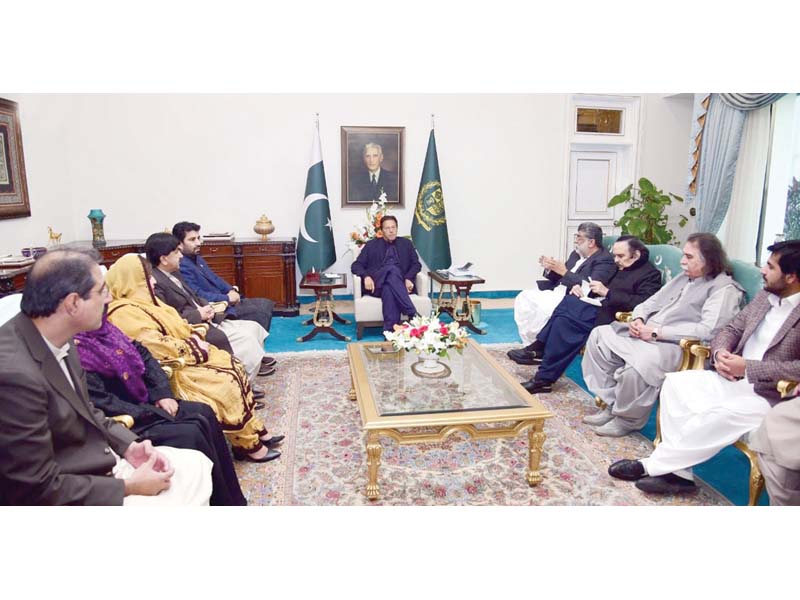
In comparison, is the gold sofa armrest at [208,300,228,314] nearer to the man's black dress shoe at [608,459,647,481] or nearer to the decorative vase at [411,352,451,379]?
the decorative vase at [411,352,451,379]

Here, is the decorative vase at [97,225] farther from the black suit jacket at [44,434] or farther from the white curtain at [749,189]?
the white curtain at [749,189]

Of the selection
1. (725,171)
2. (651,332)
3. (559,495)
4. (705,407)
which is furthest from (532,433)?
(725,171)

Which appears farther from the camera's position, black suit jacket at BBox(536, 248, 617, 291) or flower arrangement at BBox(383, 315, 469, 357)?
black suit jacket at BBox(536, 248, 617, 291)

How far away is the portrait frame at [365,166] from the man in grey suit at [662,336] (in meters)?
4.06

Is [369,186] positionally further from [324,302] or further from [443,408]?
[443,408]

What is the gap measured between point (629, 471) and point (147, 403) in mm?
2477

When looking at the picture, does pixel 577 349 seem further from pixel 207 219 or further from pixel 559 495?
pixel 207 219

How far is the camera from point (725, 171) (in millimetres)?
5820

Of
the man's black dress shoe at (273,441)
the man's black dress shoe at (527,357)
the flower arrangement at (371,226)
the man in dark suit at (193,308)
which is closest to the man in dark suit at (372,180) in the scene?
the flower arrangement at (371,226)

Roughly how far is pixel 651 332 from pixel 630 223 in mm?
3567

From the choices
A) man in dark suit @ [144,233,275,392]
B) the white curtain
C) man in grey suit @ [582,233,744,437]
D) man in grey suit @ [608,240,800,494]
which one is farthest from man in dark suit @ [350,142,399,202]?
man in grey suit @ [608,240,800,494]

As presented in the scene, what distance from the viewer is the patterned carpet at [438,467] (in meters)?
2.70

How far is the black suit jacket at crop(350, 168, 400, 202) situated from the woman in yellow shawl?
4.12 m

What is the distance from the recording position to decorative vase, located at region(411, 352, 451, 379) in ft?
11.0
